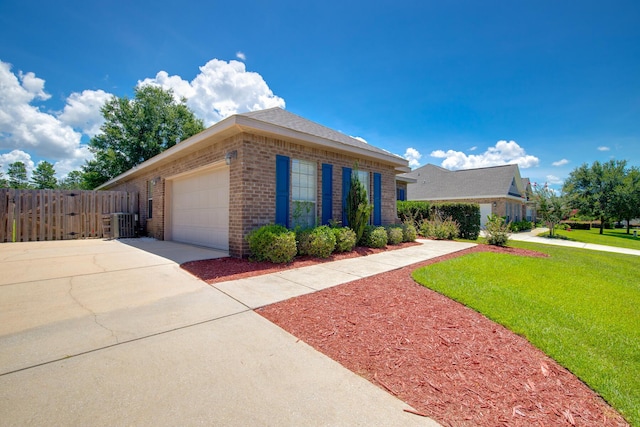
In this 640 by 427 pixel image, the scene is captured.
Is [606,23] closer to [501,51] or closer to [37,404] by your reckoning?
[501,51]

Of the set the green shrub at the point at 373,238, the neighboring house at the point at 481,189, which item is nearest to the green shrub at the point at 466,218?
the green shrub at the point at 373,238

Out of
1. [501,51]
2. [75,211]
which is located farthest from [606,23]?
[75,211]

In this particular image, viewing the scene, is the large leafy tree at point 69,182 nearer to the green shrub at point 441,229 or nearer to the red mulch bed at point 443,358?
the green shrub at point 441,229

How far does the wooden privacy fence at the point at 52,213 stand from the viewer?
34.4 ft

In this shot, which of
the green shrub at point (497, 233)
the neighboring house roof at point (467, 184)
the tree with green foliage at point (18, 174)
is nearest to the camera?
the green shrub at point (497, 233)

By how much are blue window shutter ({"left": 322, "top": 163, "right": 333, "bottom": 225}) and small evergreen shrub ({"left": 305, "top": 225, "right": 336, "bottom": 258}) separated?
1.55 m

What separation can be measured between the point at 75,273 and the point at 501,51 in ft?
48.6

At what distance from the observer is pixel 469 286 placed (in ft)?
15.4

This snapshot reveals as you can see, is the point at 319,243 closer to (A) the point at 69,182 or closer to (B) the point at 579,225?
(B) the point at 579,225

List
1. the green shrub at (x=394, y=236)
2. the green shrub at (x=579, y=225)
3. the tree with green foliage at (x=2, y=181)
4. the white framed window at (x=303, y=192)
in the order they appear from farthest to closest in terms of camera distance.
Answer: the tree with green foliage at (x=2, y=181) → the green shrub at (x=579, y=225) → the green shrub at (x=394, y=236) → the white framed window at (x=303, y=192)

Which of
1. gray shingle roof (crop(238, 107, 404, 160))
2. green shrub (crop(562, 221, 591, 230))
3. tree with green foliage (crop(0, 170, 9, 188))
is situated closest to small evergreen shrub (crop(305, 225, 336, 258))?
gray shingle roof (crop(238, 107, 404, 160))

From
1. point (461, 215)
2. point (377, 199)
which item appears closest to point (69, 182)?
point (377, 199)

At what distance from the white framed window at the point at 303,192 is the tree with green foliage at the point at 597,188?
28539mm

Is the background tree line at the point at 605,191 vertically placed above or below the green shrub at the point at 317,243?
above
